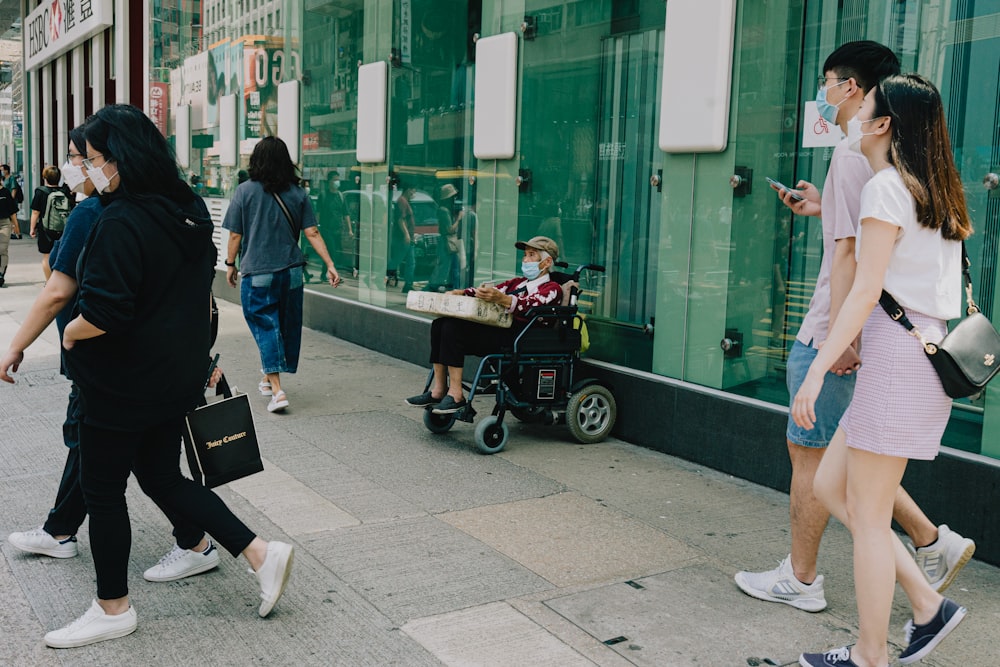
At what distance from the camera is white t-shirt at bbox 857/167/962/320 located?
10.6ft

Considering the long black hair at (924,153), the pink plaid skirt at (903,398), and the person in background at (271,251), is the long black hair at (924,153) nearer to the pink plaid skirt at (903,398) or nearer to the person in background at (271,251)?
the pink plaid skirt at (903,398)

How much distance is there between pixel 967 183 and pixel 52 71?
28045 millimetres

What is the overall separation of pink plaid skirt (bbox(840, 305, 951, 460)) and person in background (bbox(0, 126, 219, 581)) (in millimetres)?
2613

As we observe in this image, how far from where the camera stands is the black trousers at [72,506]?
14.0 ft

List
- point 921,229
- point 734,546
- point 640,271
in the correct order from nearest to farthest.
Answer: point 921,229 < point 734,546 < point 640,271

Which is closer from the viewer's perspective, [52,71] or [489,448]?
[489,448]

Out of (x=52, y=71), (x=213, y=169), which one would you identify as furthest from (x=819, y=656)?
(x=52, y=71)

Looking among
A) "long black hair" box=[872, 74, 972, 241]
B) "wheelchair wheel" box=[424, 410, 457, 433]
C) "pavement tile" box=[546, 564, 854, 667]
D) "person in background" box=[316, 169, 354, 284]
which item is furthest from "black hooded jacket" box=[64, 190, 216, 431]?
"person in background" box=[316, 169, 354, 284]

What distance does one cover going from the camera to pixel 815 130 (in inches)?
230

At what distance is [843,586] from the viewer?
4.43 metres

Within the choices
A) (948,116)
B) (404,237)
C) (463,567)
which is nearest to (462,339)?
(463,567)

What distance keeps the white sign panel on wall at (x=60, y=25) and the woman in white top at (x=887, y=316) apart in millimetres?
19745

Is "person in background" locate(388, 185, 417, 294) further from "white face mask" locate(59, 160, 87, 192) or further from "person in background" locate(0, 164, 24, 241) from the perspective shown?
"person in background" locate(0, 164, 24, 241)

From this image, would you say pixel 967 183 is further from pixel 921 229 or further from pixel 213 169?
pixel 213 169
